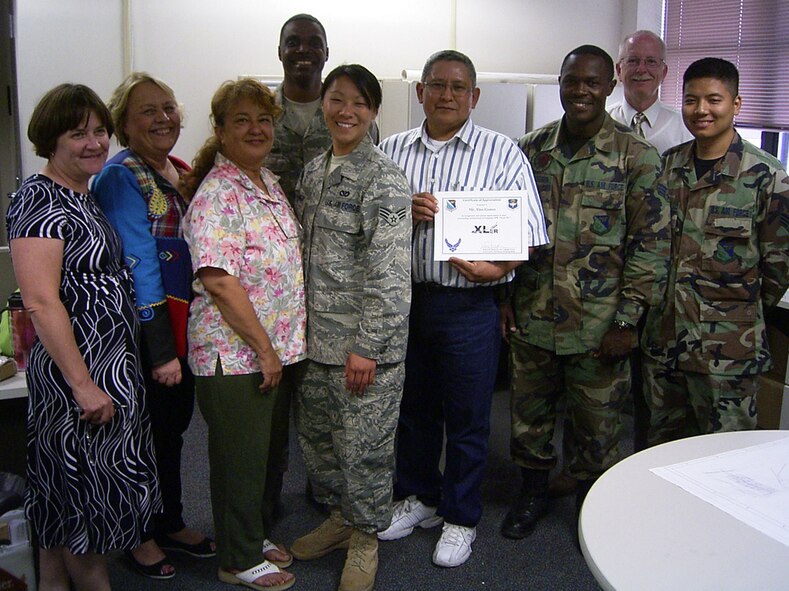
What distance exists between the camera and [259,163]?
1994 mm

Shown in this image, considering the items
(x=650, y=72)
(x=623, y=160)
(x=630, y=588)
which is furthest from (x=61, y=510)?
(x=650, y=72)

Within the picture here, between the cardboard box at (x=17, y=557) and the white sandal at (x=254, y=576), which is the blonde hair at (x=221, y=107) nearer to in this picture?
the cardboard box at (x=17, y=557)

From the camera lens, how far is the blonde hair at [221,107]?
6.36ft

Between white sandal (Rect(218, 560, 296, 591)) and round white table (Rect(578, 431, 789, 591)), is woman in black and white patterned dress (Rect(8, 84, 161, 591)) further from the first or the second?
round white table (Rect(578, 431, 789, 591))

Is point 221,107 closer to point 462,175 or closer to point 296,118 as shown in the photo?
point 296,118

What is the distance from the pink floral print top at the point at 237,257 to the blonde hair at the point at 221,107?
42mm

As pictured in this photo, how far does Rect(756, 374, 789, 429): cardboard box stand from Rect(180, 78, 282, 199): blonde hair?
216 centimetres

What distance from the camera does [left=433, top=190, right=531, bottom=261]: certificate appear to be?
6.86 ft

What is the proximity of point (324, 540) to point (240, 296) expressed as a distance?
95 cm

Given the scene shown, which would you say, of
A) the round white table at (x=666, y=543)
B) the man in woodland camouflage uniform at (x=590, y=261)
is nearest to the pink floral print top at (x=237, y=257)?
the man in woodland camouflage uniform at (x=590, y=261)

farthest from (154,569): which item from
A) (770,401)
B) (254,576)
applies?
(770,401)

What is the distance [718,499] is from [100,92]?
3.96 m

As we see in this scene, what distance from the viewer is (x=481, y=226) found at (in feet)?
6.86

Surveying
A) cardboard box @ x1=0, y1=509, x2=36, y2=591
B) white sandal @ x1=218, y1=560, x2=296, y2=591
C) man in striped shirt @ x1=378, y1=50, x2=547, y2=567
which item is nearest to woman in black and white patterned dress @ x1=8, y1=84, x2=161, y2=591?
cardboard box @ x1=0, y1=509, x2=36, y2=591
